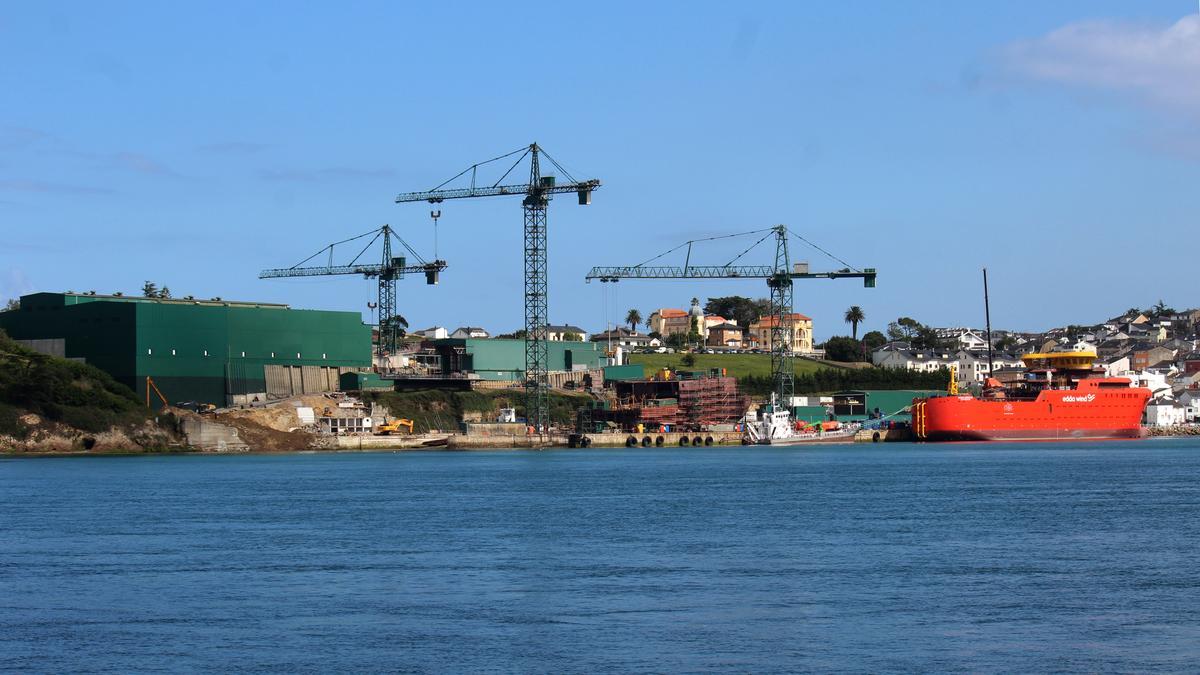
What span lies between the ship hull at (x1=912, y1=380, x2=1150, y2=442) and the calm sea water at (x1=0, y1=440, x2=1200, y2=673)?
195 ft

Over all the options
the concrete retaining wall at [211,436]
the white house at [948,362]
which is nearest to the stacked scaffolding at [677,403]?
the concrete retaining wall at [211,436]

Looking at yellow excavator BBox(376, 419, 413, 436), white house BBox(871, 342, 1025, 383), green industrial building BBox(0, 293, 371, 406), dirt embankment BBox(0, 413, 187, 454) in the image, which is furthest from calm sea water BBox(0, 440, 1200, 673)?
white house BBox(871, 342, 1025, 383)

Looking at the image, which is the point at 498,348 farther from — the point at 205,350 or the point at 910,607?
the point at 910,607

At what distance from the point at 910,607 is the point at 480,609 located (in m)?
7.98

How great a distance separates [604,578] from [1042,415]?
96.2 m

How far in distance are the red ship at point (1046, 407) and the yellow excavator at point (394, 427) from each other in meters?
43.7

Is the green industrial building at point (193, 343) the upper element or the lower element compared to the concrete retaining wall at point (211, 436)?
→ upper

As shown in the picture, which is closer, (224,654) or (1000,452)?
(224,654)

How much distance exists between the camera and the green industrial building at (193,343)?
10181 centimetres

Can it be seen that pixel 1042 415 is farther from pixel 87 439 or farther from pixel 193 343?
pixel 87 439

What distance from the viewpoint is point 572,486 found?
60906mm

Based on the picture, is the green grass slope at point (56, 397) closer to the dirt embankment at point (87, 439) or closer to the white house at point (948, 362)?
the dirt embankment at point (87, 439)

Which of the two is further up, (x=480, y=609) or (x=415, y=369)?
(x=415, y=369)

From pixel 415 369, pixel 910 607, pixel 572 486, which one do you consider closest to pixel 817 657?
pixel 910 607
